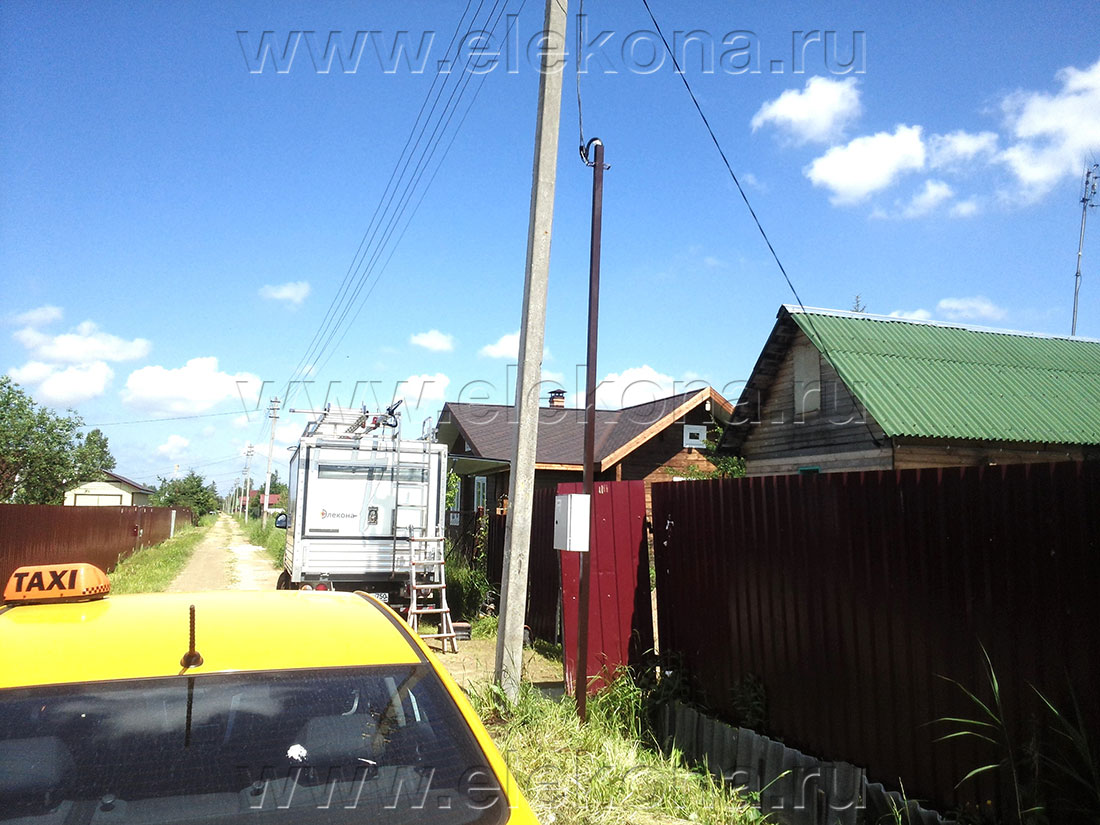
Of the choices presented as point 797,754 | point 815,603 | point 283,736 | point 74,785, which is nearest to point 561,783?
point 797,754

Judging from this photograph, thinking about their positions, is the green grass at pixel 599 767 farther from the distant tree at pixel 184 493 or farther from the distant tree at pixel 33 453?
the distant tree at pixel 184 493

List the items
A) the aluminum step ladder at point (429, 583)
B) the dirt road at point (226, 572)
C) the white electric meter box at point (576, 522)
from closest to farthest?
the white electric meter box at point (576, 522) < the aluminum step ladder at point (429, 583) < the dirt road at point (226, 572)

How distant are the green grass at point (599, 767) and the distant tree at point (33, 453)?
3806cm

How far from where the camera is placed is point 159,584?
19.5 meters

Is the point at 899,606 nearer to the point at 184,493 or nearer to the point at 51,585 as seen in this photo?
the point at 51,585

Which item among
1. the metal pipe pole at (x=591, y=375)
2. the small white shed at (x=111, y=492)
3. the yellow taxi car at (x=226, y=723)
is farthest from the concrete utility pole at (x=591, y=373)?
the small white shed at (x=111, y=492)

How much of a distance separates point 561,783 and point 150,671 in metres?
3.50

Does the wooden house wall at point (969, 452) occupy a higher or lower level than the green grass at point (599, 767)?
higher

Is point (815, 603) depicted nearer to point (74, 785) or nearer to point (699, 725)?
point (699, 725)

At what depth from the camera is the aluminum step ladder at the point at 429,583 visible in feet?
37.4

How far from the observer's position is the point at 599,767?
5.40 meters

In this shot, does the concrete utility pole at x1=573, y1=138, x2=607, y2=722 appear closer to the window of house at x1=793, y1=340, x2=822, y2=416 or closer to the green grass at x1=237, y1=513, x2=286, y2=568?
the window of house at x1=793, y1=340, x2=822, y2=416

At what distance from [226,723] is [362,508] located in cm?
1025

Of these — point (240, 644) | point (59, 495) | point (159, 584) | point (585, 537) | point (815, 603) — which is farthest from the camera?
point (59, 495)
